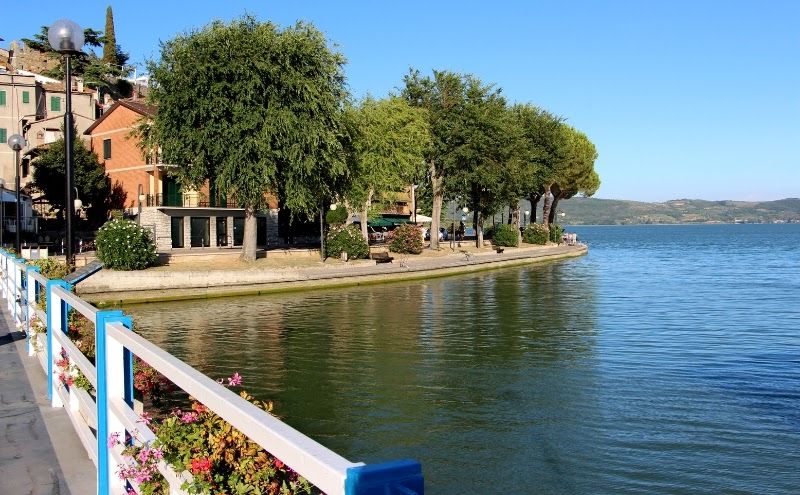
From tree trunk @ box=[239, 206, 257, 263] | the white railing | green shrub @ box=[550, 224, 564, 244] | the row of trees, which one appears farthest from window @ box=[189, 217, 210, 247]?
green shrub @ box=[550, 224, 564, 244]

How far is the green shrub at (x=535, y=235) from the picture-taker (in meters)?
77.1

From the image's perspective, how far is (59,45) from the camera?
36.2 feet

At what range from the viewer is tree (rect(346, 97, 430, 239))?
162 feet

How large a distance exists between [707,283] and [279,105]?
26.4 m

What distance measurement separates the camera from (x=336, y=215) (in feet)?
177

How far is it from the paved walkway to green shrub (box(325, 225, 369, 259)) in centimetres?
3621

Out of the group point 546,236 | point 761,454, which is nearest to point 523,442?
point 761,454

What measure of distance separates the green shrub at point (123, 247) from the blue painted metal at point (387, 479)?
3389 cm

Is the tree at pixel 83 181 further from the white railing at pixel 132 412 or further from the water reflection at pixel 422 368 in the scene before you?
the white railing at pixel 132 412

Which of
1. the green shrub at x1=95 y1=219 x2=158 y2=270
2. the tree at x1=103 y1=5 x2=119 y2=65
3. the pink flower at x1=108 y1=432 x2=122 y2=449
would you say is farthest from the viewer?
the tree at x1=103 y1=5 x2=119 y2=65

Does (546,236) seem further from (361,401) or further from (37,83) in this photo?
(361,401)

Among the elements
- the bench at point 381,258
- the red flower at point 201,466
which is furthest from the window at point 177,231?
the red flower at point 201,466

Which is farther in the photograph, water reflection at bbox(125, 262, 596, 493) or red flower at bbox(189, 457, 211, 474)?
water reflection at bbox(125, 262, 596, 493)

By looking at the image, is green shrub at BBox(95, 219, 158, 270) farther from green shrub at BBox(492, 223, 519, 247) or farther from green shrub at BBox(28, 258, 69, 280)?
green shrub at BBox(492, 223, 519, 247)
